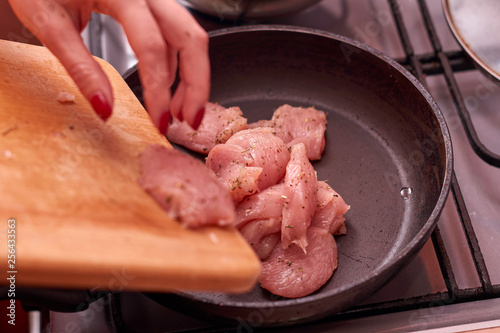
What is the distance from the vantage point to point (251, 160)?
1.27 m

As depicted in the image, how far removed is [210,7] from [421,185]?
3.09 ft

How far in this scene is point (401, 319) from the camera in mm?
1114

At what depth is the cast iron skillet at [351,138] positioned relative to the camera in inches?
39.0

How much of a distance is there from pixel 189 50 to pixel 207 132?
560 millimetres

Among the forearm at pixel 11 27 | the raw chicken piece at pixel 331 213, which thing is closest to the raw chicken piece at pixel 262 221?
the raw chicken piece at pixel 331 213

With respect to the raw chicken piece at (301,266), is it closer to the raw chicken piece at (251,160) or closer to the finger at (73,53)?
the raw chicken piece at (251,160)

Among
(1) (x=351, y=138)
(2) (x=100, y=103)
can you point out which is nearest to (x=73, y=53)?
(2) (x=100, y=103)

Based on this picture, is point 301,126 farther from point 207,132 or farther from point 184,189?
point 184,189

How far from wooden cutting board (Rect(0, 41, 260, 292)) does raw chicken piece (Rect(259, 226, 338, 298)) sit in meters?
0.39

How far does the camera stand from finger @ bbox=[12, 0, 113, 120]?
2.71 ft

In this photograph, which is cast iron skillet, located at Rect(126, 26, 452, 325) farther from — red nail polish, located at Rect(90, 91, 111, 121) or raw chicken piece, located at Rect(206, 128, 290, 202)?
red nail polish, located at Rect(90, 91, 111, 121)

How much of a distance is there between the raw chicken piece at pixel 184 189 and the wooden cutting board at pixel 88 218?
17 millimetres

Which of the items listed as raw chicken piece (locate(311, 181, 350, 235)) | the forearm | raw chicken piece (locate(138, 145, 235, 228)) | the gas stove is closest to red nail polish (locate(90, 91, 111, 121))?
raw chicken piece (locate(138, 145, 235, 228))

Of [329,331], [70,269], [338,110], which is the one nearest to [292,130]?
[338,110]
